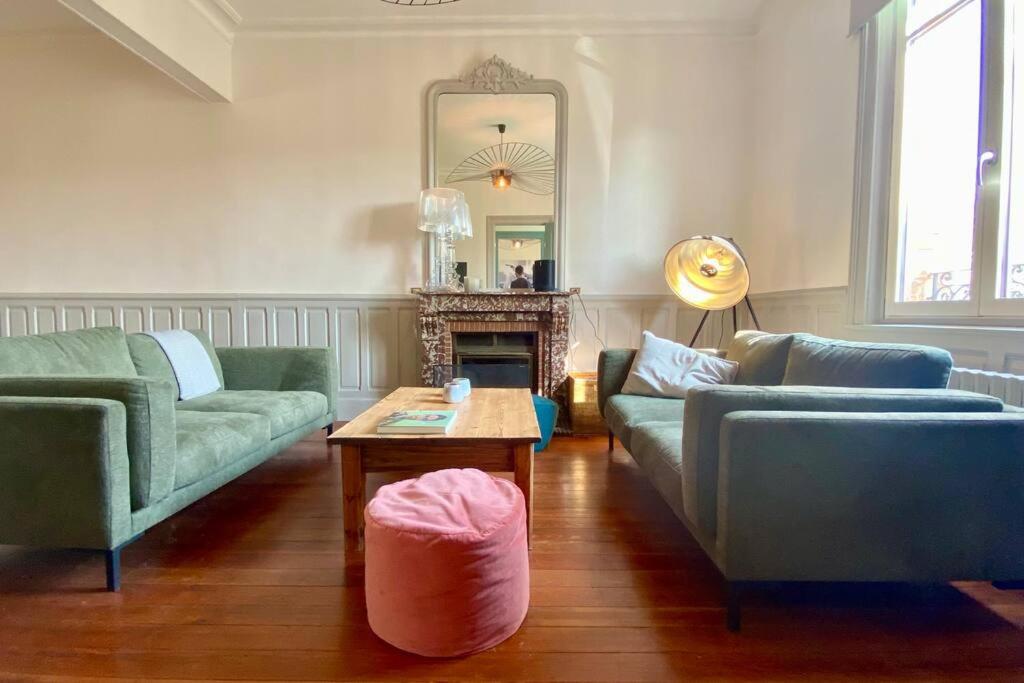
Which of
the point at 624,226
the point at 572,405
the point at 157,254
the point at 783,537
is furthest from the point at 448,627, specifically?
the point at 157,254

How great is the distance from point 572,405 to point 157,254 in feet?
10.7

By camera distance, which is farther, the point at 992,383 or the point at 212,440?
the point at 212,440

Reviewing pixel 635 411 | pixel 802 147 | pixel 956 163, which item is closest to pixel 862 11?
pixel 802 147

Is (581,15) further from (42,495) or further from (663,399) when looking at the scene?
(42,495)

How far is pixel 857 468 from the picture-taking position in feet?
4.04

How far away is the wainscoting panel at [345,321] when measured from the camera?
370cm

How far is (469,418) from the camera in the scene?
1903 millimetres

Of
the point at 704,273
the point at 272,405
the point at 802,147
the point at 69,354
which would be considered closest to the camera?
the point at 69,354

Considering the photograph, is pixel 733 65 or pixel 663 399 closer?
pixel 663 399

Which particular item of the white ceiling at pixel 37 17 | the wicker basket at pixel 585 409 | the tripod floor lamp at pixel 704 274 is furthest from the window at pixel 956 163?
the white ceiling at pixel 37 17

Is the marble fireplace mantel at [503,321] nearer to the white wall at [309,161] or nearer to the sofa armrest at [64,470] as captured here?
the white wall at [309,161]

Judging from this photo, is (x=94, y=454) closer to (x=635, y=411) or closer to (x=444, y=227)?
(x=635, y=411)

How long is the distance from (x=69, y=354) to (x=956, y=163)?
373 cm

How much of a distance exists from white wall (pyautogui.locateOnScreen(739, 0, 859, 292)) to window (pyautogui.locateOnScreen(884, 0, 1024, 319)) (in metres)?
0.25
